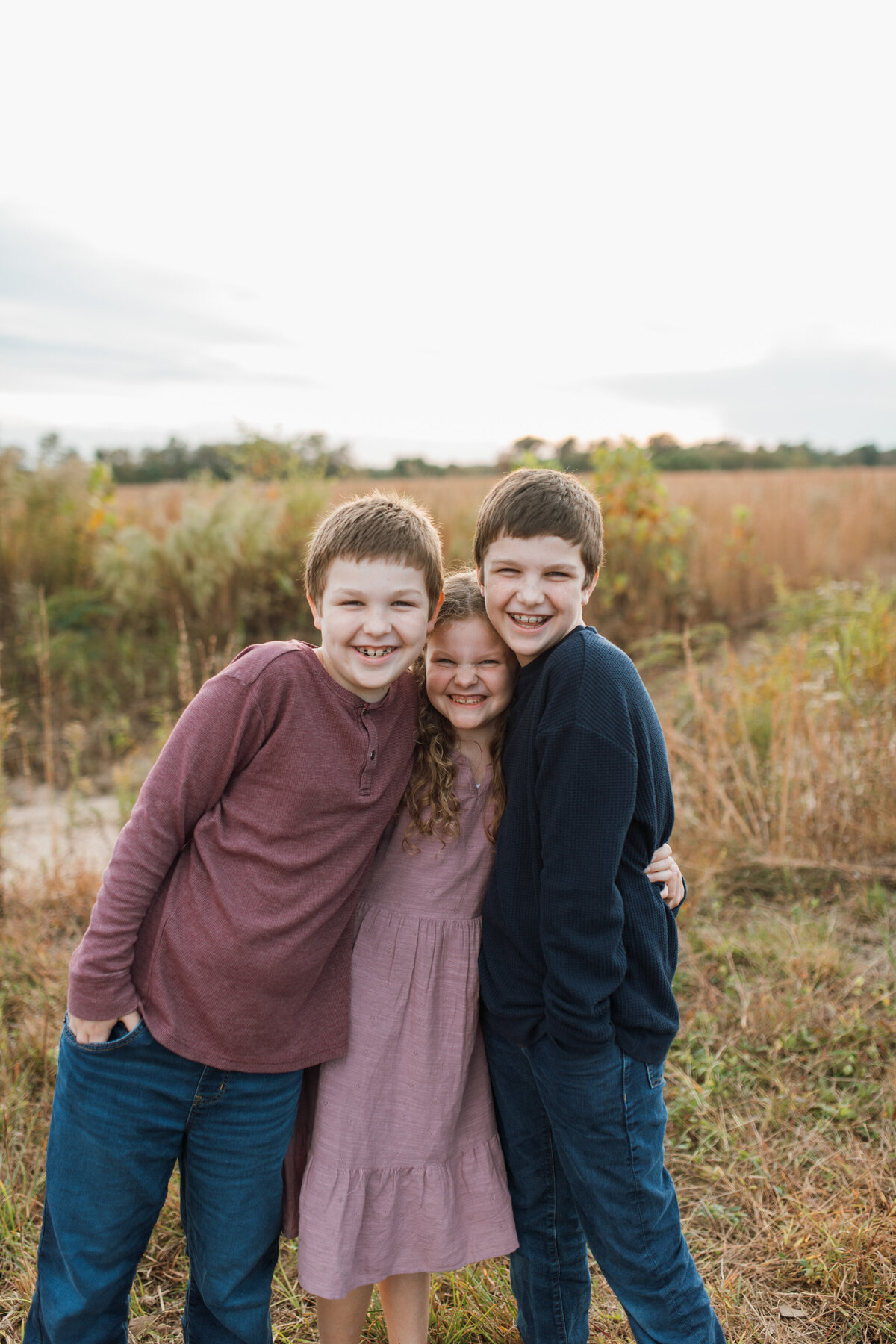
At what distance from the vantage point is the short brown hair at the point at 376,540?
153 centimetres

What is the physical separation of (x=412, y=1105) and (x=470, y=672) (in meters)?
0.79

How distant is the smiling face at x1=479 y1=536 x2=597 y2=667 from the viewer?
1485mm

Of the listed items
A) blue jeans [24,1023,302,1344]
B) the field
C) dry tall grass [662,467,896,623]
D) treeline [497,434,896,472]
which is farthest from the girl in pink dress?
treeline [497,434,896,472]

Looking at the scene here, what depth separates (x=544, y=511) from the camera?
148 centimetres

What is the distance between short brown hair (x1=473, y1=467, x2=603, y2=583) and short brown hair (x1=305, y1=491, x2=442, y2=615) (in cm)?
11

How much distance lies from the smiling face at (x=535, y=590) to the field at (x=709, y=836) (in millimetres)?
1440

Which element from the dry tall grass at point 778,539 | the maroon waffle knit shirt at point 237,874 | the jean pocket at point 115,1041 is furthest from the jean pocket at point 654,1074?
the dry tall grass at point 778,539

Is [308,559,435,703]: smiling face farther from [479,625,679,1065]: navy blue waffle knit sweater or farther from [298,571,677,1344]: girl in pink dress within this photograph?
[479,625,679,1065]: navy blue waffle knit sweater

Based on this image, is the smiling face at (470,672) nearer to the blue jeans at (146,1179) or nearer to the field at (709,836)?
the blue jeans at (146,1179)

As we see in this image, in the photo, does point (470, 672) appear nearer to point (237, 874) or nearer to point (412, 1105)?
point (237, 874)

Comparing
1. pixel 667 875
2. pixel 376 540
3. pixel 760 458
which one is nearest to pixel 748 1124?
pixel 667 875

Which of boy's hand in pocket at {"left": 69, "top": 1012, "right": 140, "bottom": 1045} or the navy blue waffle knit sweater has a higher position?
the navy blue waffle knit sweater

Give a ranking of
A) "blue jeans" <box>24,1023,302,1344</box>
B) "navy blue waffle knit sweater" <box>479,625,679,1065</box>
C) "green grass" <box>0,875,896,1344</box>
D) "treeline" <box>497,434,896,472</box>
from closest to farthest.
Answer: "navy blue waffle knit sweater" <box>479,625,679,1065</box>
"blue jeans" <box>24,1023,302,1344</box>
"green grass" <box>0,875,896,1344</box>
"treeline" <box>497,434,896,472</box>

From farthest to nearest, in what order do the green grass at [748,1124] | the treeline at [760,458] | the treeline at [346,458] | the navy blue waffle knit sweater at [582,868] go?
the treeline at [760,458]
the treeline at [346,458]
the green grass at [748,1124]
the navy blue waffle knit sweater at [582,868]
